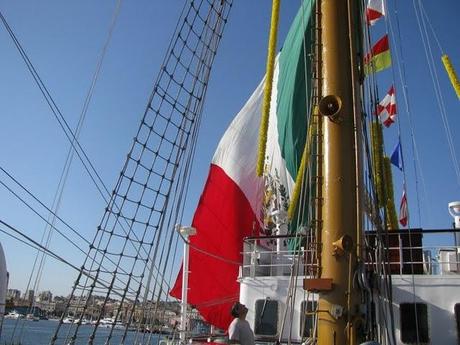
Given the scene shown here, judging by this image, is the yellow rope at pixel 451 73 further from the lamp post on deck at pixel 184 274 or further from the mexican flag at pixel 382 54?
the lamp post on deck at pixel 184 274

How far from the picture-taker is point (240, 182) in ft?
49.9

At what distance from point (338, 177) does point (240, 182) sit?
10710 millimetres

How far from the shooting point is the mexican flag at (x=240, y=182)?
500 inches

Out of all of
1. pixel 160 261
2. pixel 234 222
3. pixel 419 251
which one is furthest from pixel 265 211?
pixel 160 261

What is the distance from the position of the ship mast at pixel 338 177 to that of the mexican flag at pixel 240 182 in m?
7.19

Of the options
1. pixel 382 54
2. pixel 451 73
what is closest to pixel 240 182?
pixel 382 54

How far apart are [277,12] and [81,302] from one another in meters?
7.02

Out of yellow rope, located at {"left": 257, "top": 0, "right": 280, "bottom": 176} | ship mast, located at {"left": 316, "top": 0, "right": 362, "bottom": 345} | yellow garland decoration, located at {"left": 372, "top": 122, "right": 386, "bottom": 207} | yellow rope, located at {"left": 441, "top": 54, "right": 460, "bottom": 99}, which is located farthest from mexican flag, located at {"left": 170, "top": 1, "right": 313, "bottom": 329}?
ship mast, located at {"left": 316, "top": 0, "right": 362, "bottom": 345}

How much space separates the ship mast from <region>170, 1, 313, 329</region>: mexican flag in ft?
23.6

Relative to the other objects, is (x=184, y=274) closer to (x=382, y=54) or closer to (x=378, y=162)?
(x=378, y=162)

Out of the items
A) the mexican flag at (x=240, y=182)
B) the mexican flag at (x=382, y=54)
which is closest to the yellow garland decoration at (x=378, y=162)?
the mexican flag at (x=240, y=182)

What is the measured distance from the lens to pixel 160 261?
671cm

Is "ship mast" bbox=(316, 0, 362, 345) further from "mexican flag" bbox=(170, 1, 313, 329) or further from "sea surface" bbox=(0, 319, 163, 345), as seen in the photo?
"mexican flag" bbox=(170, 1, 313, 329)

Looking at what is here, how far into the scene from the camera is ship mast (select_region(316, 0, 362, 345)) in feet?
14.0
